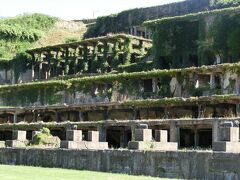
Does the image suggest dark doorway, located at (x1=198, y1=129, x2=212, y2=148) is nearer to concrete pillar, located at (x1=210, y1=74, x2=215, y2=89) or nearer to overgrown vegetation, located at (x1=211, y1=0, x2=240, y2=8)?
concrete pillar, located at (x1=210, y1=74, x2=215, y2=89)

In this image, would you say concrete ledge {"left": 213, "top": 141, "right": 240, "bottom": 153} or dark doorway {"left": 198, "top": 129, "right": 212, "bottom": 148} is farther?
dark doorway {"left": 198, "top": 129, "right": 212, "bottom": 148}

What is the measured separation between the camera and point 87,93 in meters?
59.8

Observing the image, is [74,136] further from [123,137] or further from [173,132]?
[123,137]

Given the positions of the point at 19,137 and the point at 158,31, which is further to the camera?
the point at 158,31

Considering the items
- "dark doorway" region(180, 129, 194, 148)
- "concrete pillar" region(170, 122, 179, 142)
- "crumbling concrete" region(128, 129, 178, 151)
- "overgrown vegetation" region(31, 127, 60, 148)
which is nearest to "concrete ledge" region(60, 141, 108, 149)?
"crumbling concrete" region(128, 129, 178, 151)

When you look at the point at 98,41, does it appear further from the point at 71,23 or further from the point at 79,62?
the point at 71,23

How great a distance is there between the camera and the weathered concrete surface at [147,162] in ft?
72.7

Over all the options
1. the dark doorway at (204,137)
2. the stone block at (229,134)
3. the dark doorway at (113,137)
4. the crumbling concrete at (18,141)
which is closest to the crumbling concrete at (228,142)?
the stone block at (229,134)

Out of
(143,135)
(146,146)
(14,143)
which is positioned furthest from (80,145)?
(14,143)

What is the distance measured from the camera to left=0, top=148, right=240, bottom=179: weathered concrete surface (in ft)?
72.7

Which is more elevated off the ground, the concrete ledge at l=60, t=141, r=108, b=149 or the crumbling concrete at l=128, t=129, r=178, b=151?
the crumbling concrete at l=128, t=129, r=178, b=151

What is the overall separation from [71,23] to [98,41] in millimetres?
27399

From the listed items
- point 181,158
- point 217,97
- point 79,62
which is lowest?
point 181,158

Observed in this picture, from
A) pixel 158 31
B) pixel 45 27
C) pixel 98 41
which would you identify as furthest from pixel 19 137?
pixel 45 27
